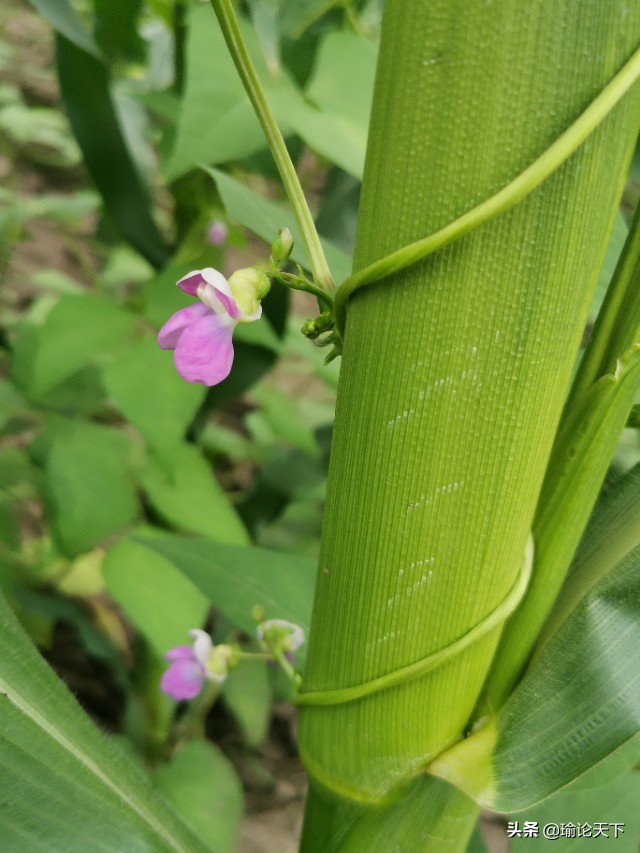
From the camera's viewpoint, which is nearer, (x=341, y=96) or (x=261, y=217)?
(x=261, y=217)

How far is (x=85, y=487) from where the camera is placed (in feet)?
2.52

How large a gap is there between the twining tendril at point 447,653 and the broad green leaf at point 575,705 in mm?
33

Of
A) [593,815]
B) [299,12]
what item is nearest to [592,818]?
[593,815]

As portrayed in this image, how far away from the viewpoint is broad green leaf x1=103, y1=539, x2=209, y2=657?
720 millimetres

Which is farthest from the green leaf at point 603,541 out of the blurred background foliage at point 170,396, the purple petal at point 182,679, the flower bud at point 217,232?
the flower bud at point 217,232

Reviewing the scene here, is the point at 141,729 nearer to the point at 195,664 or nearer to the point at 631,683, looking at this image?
the point at 195,664

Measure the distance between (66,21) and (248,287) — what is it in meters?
0.58

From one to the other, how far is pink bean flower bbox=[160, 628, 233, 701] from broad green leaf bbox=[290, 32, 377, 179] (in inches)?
15.0

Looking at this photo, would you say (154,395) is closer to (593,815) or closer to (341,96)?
(341,96)

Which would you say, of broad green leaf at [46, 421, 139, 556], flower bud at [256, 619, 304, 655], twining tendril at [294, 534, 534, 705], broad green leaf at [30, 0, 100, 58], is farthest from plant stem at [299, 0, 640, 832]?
broad green leaf at [30, 0, 100, 58]

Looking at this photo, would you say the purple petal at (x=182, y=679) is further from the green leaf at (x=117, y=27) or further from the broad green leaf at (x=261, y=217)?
the green leaf at (x=117, y=27)

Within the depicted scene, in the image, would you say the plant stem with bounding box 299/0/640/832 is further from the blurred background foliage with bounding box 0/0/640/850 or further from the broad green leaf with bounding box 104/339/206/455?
the broad green leaf with bounding box 104/339/206/455

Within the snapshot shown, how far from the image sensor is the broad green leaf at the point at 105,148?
0.80 m

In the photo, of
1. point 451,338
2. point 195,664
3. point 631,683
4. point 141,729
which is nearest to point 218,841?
point 141,729
